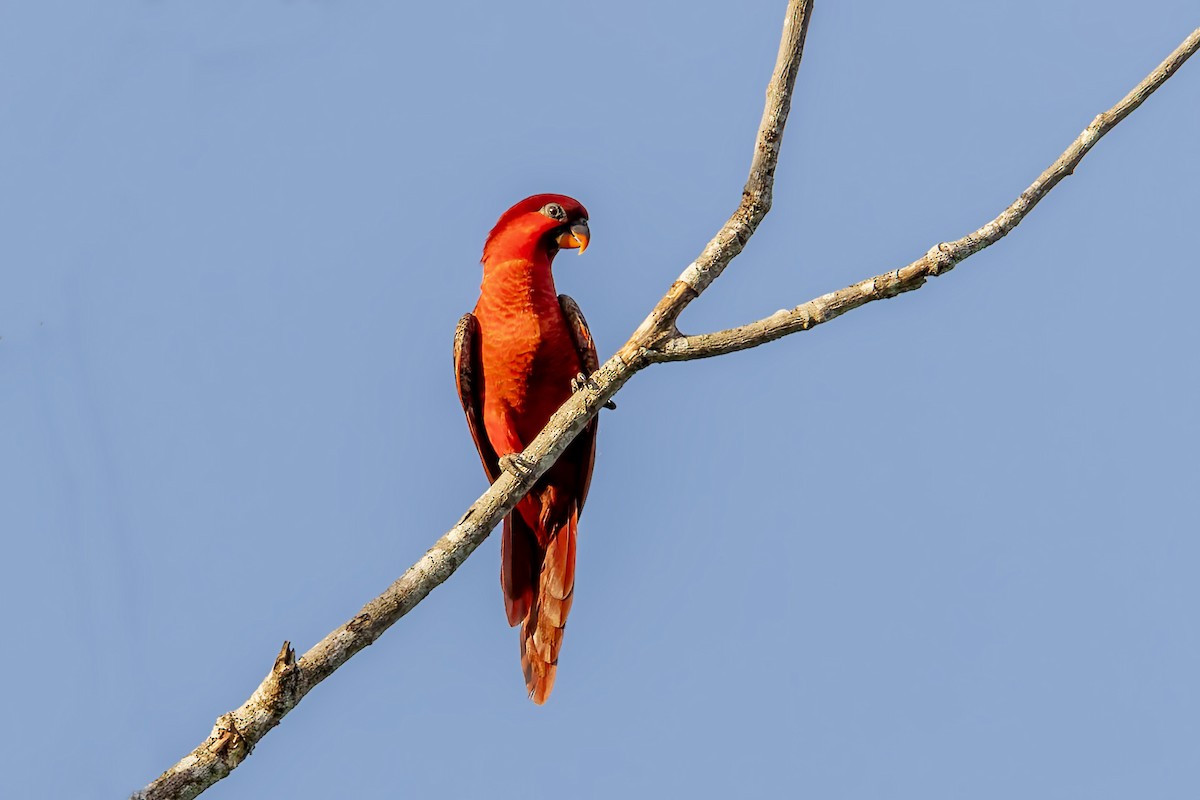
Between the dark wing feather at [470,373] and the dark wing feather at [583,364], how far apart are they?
51 centimetres

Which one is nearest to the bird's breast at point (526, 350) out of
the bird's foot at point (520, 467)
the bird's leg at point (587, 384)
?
the bird's leg at point (587, 384)

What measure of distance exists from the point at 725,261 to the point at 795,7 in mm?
1016

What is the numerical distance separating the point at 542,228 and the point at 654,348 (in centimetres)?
219

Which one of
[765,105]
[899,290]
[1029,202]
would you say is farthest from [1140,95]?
[765,105]

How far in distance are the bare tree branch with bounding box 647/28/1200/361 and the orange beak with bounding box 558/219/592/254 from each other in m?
2.17

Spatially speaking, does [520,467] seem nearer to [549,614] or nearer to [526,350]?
[526,350]

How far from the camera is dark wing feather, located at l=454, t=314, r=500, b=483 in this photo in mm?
6660

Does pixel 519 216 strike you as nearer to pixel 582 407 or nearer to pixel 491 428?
pixel 491 428

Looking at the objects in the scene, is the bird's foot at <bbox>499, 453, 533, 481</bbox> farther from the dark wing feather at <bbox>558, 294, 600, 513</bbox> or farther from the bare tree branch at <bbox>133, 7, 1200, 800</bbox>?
the dark wing feather at <bbox>558, 294, 600, 513</bbox>

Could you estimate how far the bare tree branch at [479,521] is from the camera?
13.6 feet

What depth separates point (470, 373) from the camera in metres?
6.71

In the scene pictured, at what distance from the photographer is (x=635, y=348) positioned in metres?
4.61

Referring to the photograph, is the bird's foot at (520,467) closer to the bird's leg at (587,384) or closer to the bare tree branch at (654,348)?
the bare tree branch at (654,348)

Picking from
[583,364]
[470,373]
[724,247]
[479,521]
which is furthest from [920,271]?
[470,373]
